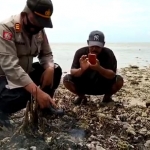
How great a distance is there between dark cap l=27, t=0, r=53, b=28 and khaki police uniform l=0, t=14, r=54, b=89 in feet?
0.86

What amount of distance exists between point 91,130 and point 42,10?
178 centimetres

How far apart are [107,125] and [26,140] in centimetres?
133

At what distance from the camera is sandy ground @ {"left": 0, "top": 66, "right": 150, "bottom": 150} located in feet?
12.5

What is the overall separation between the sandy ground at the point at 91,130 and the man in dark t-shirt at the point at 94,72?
12.5 inches

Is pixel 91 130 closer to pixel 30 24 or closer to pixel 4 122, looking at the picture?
pixel 4 122

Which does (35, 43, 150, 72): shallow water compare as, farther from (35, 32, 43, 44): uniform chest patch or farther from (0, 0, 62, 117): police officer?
(0, 0, 62, 117): police officer

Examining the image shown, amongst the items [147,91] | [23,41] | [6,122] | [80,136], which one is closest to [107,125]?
[80,136]

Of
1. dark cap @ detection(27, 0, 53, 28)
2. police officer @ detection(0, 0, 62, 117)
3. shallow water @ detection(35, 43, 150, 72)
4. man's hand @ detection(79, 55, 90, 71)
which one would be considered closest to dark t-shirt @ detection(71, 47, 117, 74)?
man's hand @ detection(79, 55, 90, 71)

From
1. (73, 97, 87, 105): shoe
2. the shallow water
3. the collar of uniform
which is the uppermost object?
the collar of uniform

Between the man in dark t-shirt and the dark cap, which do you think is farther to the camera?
the man in dark t-shirt

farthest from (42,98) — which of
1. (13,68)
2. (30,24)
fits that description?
(30,24)

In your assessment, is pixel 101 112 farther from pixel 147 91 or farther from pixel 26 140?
pixel 147 91

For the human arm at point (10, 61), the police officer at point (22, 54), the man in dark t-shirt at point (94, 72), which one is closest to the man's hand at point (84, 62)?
the man in dark t-shirt at point (94, 72)

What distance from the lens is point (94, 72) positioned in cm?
578
